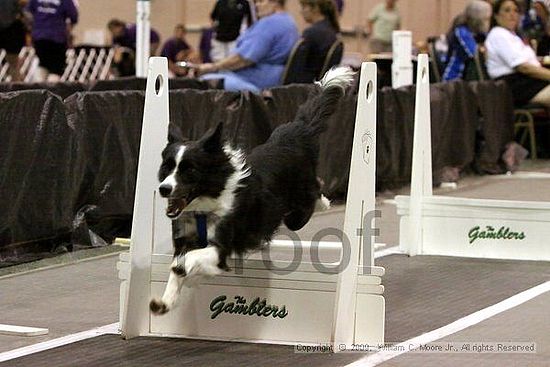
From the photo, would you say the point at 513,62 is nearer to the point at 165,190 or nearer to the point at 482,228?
the point at 482,228

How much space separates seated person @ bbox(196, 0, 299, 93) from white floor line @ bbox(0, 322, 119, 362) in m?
5.36

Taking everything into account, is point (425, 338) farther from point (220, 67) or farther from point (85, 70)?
point (85, 70)

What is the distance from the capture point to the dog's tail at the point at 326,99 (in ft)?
18.5

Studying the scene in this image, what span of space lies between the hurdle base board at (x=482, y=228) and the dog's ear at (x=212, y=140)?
262 cm

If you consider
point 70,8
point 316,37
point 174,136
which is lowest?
point 70,8

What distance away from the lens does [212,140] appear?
180 inches

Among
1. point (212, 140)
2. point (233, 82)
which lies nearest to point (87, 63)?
point (233, 82)

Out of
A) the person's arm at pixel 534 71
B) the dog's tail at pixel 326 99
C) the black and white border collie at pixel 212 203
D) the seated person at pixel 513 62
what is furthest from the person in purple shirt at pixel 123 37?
the black and white border collie at pixel 212 203

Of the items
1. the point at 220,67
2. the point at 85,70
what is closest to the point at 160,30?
the point at 85,70

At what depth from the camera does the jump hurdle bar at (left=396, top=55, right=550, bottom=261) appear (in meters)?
6.86

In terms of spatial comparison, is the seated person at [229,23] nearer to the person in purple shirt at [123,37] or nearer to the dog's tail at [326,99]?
the person in purple shirt at [123,37]

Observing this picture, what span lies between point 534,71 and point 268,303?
24.0ft

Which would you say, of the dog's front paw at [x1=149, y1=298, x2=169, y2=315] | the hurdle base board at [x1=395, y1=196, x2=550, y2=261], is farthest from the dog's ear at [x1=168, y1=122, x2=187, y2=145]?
the hurdle base board at [x1=395, y1=196, x2=550, y2=261]

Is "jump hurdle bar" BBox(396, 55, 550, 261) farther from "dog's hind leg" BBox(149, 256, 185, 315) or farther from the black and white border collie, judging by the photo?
"dog's hind leg" BBox(149, 256, 185, 315)
